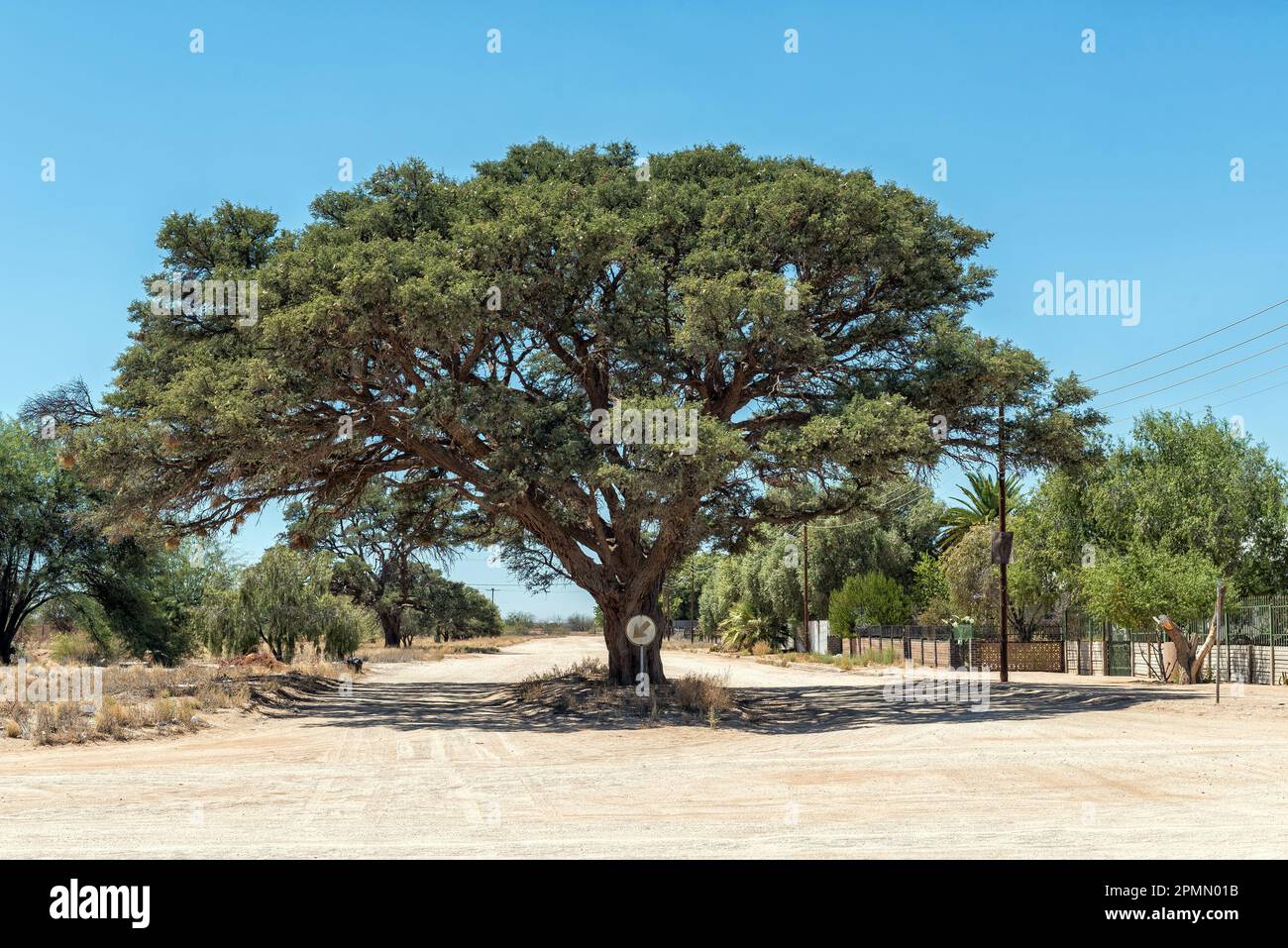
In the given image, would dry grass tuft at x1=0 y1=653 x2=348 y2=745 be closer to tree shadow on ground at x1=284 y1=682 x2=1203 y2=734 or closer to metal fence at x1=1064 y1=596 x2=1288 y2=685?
tree shadow on ground at x1=284 y1=682 x2=1203 y2=734

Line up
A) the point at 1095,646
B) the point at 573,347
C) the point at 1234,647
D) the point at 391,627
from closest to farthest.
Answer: the point at 573,347 → the point at 1234,647 → the point at 1095,646 → the point at 391,627

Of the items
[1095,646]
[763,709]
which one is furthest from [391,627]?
[763,709]

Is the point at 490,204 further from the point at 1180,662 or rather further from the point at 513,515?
the point at 1180,662

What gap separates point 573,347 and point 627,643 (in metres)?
7.44

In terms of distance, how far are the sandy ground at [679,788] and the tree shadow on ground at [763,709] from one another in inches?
9.3

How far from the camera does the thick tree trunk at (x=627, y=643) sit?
26.7 meters

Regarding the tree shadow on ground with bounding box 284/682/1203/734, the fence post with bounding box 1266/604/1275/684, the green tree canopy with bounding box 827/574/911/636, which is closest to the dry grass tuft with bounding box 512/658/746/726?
the tree shadow on ground with bounding box 284/682/1203/734

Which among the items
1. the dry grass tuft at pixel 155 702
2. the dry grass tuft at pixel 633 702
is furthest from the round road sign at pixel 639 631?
the dry grass tuft at pixel 155 702

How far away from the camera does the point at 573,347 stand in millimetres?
26203

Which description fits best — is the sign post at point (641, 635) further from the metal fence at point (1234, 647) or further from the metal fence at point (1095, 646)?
the metal fence at point (1234, 647)

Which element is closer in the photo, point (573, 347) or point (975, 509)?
point (573, 347)

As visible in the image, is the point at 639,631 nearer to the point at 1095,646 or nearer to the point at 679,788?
the point at 679,788

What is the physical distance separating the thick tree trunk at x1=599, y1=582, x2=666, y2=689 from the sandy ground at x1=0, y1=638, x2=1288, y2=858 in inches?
162

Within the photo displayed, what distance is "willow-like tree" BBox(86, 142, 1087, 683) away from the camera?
69.3ft
